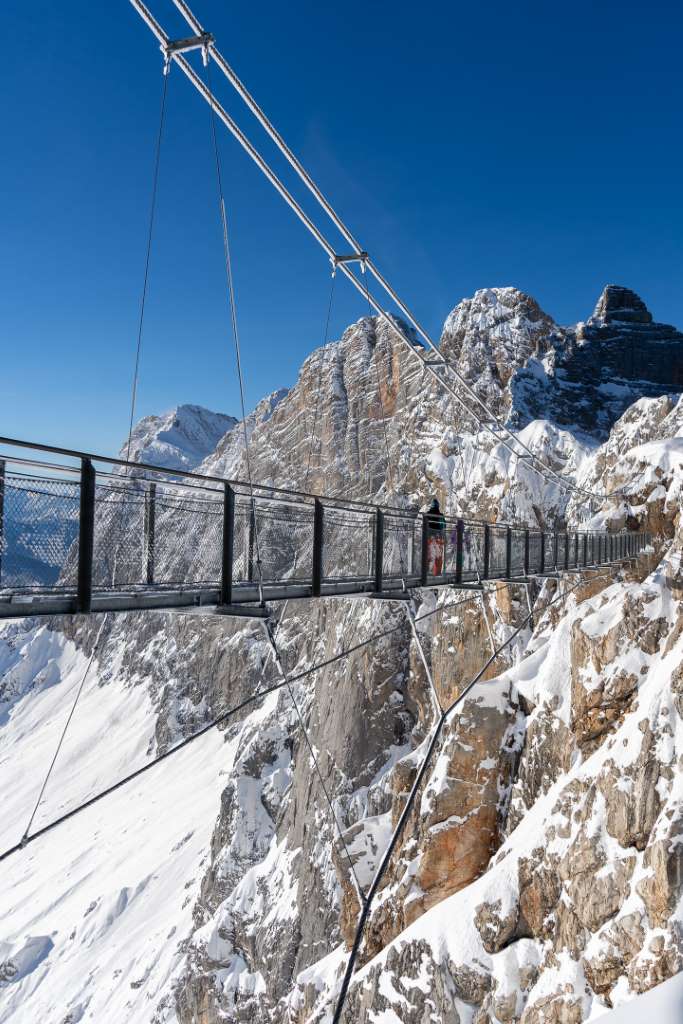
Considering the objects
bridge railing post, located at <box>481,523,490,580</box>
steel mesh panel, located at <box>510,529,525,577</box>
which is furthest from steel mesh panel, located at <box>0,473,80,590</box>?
steel mesh panel, located at <box>510,529,525,577</box>

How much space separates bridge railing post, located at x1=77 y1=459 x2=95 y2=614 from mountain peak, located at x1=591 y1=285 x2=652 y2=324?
80.4m

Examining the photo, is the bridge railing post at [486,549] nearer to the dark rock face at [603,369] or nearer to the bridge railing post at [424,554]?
the bridge railing post at [424,554]

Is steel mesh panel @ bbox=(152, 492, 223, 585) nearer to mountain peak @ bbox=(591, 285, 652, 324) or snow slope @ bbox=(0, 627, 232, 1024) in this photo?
snow slope @ bbox=(0, 627, 232, 1024)

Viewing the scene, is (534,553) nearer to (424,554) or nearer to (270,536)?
(424,554)

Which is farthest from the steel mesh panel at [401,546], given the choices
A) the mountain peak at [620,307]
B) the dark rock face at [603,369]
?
the mountain peak at [620,307]

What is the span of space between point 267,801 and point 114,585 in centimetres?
4674

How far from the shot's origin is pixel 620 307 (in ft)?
249

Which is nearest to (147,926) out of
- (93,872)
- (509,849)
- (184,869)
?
(184,869)

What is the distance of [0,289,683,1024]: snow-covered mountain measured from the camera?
53.2ft

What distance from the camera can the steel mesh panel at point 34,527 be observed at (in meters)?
4.00

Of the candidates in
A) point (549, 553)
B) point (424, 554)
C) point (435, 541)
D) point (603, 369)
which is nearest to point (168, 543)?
point (424, 554)

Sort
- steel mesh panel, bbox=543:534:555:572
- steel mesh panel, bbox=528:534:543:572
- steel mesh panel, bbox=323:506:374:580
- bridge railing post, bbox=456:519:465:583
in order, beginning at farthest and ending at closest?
steel mesh panel, bbox=543:534:555:572 < steel mesh panel, bbox=528:534:543:572 < bridge railing post, bbox=456:519:465:583 < steel mesh panel, bbox=323:506:374:580

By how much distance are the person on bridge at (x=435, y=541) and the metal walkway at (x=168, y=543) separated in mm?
209

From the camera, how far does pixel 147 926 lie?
56500 mm
